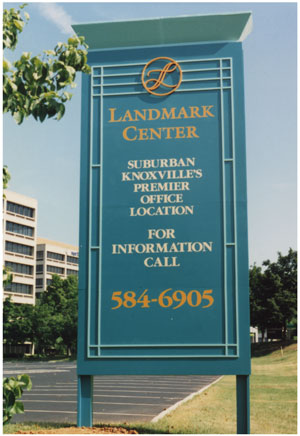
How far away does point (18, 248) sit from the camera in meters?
78.1

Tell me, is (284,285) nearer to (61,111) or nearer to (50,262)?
(50,262)

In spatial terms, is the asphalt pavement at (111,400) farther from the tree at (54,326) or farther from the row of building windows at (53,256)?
the row of building windows at (53,256)

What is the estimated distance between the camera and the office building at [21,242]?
75.6 metres

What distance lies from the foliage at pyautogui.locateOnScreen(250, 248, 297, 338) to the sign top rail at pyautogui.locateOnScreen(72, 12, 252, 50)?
4438cm

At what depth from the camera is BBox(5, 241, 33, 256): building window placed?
76250 mm

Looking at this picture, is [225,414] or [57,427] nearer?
[57,427]

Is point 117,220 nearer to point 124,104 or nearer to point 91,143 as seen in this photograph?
point 91,143

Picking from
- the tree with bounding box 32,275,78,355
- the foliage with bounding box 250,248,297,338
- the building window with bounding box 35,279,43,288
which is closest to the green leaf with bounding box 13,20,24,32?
the foliage with bounding box 250,248,297,338

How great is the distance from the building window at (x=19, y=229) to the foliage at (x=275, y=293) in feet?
118

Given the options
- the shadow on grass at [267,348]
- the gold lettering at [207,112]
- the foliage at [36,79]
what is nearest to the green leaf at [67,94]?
the foliage at [36,79]

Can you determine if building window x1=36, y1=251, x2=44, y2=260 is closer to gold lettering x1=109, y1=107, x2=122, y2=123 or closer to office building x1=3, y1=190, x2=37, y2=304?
office building x1=3, y1=190, x2=37, y2=304

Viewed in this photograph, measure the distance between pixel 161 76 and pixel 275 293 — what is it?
45.5m

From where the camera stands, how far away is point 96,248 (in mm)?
10781

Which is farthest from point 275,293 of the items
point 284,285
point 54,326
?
point 54,326
